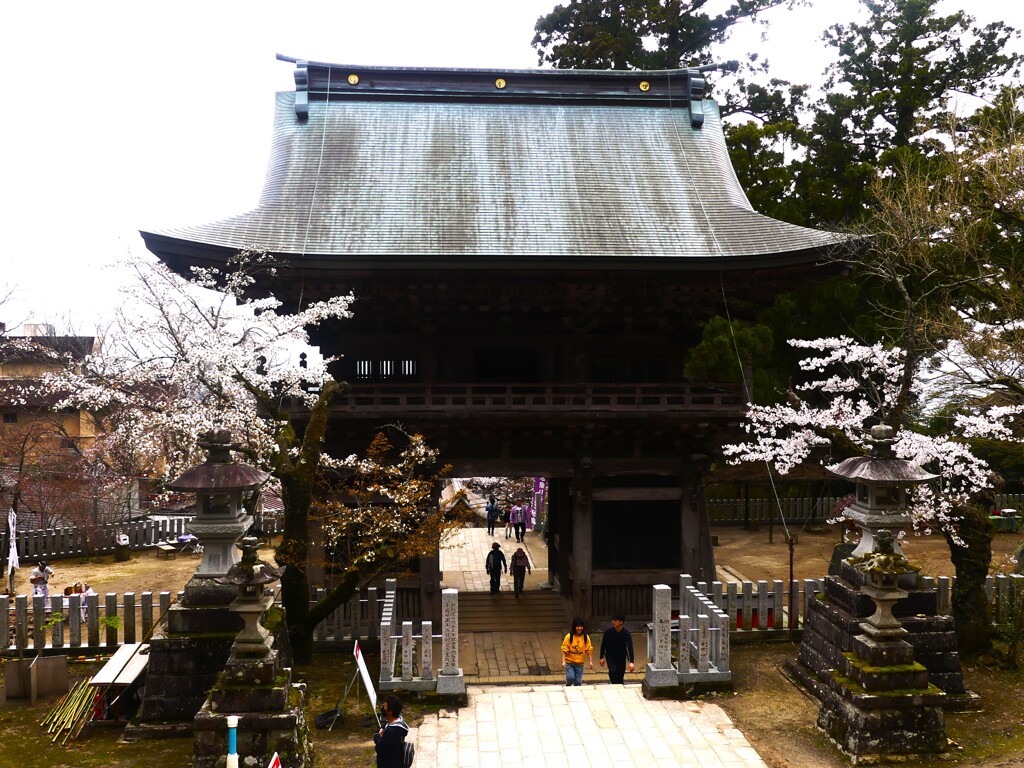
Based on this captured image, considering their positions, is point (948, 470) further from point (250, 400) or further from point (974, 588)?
point (250, 400)

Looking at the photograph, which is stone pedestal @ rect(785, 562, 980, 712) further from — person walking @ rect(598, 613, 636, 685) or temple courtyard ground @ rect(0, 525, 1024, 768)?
person walking @ rect(598, 613, 636, 685)

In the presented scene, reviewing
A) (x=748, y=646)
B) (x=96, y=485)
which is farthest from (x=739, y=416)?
(x=96, y=485)

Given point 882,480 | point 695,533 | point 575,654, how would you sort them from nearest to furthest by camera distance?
1. point 882,480
2. point 575,654
3. point 695,533

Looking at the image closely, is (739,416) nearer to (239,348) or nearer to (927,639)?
(927,639)

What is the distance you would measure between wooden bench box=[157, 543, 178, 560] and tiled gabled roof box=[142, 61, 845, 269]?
42.1 ft

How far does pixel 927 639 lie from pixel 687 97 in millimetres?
15003

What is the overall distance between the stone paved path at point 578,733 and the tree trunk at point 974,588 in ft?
17.9

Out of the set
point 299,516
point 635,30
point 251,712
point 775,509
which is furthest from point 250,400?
point 635,30

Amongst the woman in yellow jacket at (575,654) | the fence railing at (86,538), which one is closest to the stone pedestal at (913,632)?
the woman in yellow jacket at (575,654)

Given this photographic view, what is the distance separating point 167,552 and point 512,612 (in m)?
12.3

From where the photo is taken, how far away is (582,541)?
15266 mm

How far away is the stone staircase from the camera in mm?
16344

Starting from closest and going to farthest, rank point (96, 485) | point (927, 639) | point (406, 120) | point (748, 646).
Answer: point (927, 639) → point (748, 646) → point (406, 120) → point (96, 485)

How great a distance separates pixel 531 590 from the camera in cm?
1884
